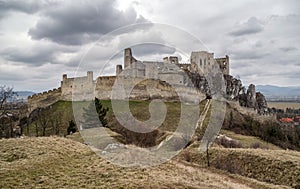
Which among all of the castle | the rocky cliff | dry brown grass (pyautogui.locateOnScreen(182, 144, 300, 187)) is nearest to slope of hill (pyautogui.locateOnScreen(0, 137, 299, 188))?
dry brown grass (pyautogui.locateOnScreen(182, 144, 300, 187))

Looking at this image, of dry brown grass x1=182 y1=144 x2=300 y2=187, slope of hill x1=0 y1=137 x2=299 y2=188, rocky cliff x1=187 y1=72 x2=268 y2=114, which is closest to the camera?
slope of hill x1=0 y1=137 x2=299 y2=188

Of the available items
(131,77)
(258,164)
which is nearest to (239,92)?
(131,77)

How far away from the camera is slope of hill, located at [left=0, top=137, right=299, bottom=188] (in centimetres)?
1384

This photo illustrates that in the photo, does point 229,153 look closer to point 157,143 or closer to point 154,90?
point 157,143

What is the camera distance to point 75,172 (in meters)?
15.8

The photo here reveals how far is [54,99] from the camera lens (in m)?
58.0

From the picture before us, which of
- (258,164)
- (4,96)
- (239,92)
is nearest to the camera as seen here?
(258,164)

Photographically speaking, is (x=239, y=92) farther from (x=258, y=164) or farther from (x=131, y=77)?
(x=258, y=164)

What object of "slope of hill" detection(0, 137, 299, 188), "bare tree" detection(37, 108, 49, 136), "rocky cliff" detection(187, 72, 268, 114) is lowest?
"slope of hill" detection(0, 137, 299, 188)

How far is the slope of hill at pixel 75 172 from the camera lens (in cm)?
1384

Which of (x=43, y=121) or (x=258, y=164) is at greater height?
(x=43, y=121)

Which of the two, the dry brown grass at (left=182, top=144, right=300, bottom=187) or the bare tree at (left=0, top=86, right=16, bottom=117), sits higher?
the bare tree at (left=0, top=86, right=16, bottom=117)

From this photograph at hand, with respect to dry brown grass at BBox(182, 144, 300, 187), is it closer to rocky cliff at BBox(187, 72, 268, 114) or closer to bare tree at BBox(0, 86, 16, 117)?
bare tree at BBox(0, 86, 16, 117)

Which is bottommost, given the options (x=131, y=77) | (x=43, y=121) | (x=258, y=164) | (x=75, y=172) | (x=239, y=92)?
(x=258, y=164)
